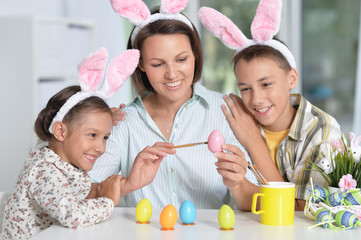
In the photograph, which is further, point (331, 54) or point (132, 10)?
point (331, 54)

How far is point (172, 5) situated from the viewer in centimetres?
181

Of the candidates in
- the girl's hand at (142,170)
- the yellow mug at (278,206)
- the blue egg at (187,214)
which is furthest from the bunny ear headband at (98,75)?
the yellow mug at (278,206)

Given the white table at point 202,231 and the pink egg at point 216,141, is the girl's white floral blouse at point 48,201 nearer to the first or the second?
the white table at point 202,231

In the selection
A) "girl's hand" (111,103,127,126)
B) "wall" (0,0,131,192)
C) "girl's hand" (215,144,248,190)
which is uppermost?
"wall" (0,0,131,192)

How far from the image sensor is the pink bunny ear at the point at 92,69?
1504mm

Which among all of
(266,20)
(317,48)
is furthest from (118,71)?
(317,48)

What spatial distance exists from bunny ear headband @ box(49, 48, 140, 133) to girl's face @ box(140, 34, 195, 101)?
132mm

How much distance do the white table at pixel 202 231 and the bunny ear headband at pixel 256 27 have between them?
0.61m

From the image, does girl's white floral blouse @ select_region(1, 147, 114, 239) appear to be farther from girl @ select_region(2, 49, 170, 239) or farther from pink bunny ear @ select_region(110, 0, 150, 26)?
pink bunny ear @ select_region(110, 0, 150, 26)

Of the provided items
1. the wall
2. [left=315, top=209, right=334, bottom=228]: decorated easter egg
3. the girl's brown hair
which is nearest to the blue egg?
[left=315, top=209, right=334, bottom=228]: decorated easter egg

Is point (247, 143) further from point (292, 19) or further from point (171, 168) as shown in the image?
point (292, 19)

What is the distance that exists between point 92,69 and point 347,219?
82 centimetres

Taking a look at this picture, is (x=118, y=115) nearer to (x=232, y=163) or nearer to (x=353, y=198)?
(x=232, y=163)

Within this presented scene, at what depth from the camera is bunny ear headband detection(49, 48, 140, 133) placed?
59.4 inches
